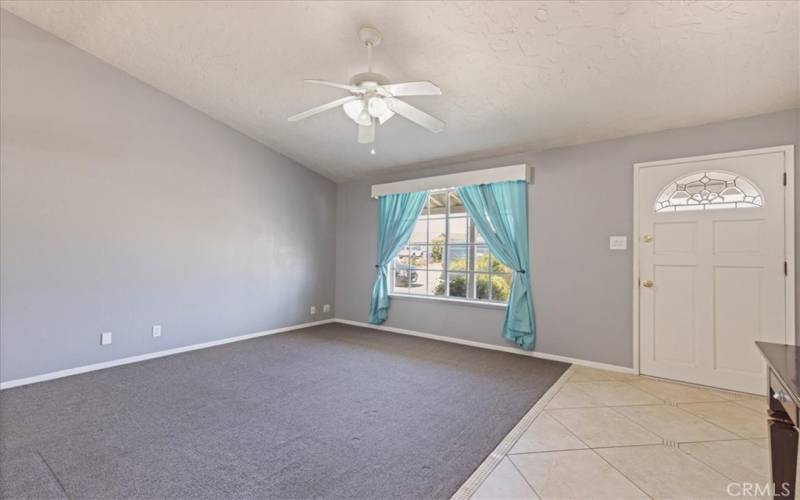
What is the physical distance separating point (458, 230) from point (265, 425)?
3378 mm

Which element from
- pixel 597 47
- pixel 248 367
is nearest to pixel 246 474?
pixel 248 367

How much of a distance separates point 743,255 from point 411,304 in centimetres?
365

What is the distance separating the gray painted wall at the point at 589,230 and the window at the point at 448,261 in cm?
34

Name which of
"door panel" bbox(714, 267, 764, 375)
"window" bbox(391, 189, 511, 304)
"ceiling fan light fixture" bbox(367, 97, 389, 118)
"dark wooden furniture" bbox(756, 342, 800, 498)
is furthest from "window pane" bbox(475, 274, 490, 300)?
"dark wooden furniture" bbox(756, 342, 800, 498)

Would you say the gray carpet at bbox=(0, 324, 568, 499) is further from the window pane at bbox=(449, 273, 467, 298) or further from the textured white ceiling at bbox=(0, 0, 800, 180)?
the textured white ceiling at bbox=(0, 0, 800, 180)

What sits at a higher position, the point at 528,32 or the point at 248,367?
the point at 528,32

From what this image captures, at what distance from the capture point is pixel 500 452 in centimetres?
212

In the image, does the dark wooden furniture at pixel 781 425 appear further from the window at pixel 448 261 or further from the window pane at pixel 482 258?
the window pane at pixel 482 258

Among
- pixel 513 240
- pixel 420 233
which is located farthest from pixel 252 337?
pixel 513 240

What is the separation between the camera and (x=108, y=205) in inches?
144

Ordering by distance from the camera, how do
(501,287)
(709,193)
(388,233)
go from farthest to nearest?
1. (388,233)
2. (501,287)
3. (709,193)

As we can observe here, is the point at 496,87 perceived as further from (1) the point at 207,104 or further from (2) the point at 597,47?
(1) the point at 207,104

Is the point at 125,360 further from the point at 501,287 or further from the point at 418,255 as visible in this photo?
the point at 501,287

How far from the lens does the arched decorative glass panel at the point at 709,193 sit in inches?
121
